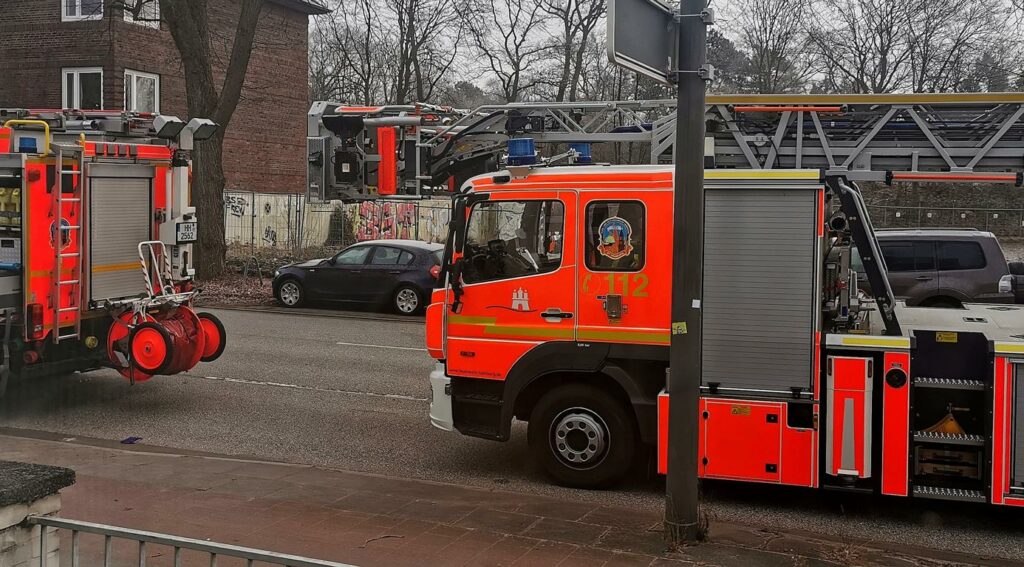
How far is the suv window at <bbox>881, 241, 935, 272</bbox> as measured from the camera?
17.4 metres

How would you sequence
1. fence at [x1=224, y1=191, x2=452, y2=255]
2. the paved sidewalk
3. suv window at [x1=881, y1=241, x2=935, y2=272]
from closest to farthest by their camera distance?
the paved sidewalk
suv window at [x1=881, y1=241, x2=935, y2=272]
fence at [x1=224, y1=191, x2=452, y2=255]

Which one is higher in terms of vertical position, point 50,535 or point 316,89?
point 316,89

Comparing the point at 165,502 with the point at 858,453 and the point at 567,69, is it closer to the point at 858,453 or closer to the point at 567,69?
the point at 858,453

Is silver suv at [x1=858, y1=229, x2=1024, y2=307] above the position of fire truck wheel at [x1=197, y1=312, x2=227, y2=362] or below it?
above

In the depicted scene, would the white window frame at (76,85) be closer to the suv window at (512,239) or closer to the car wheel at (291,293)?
the car wheel at (291,293)

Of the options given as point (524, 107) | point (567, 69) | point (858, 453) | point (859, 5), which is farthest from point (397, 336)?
point (859, 5)

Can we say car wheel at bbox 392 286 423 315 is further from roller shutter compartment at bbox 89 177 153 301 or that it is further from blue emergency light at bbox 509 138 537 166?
blue emergency light at bbox 509 138 537 166

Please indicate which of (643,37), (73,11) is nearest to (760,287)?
(643,37)

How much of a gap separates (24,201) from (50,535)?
7.27 m

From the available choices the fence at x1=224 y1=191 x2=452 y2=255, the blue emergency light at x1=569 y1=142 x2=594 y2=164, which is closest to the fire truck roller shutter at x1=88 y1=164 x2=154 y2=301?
the blue emergency light at x1=569 y1=142 x2=594 y2=164

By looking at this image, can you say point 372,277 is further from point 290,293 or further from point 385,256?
point 290,293

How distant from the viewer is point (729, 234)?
765 cm

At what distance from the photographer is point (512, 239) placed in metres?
8.38

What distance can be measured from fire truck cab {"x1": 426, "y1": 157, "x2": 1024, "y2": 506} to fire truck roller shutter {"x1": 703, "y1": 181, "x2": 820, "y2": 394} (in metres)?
0.01
